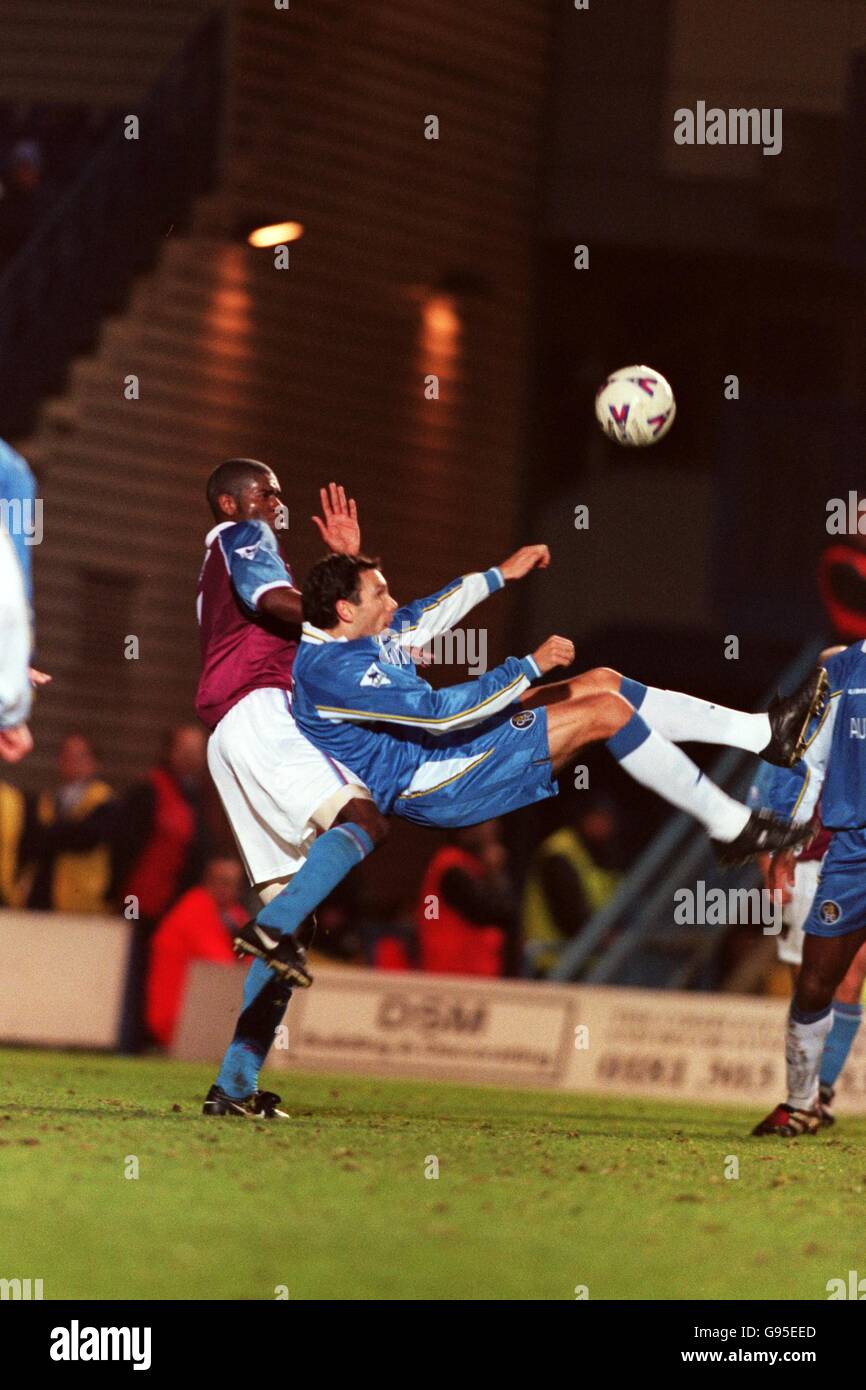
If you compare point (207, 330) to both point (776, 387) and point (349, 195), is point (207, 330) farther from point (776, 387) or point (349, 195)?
point (776, 387)

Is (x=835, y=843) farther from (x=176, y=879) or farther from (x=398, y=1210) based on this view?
(x=176, y=879)

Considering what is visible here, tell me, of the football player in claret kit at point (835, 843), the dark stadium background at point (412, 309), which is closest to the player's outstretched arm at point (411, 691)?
the football player in claret kit at point (835, 843)

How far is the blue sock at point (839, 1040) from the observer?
334 inches

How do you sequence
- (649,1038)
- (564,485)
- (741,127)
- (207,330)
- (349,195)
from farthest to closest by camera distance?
(564,485) → (741,127) → (349,195) → (207,330) → (649,1038)

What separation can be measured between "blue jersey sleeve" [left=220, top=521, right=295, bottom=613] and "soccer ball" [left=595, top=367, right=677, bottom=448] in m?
1.20

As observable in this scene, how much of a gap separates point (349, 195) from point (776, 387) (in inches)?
195

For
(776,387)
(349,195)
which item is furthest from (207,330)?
(776,387)

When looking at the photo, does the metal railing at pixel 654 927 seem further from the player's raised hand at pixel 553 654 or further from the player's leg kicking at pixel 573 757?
the player's raised hand at pixel 553 654

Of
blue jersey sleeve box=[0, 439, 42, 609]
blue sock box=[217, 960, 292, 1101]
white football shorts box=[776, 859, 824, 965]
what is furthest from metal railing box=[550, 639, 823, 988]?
blue jersey sleeve box=[0, 439, 42, 609]

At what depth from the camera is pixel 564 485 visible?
17.8 meters

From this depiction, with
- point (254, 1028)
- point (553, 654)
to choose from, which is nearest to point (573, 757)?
point (553, 654)

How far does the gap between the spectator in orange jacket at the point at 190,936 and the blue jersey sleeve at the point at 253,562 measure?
4.25 m

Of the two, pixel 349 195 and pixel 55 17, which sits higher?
pixel 55 17

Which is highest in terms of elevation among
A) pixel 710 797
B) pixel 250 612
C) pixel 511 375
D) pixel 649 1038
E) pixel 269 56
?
pixel 269 56
